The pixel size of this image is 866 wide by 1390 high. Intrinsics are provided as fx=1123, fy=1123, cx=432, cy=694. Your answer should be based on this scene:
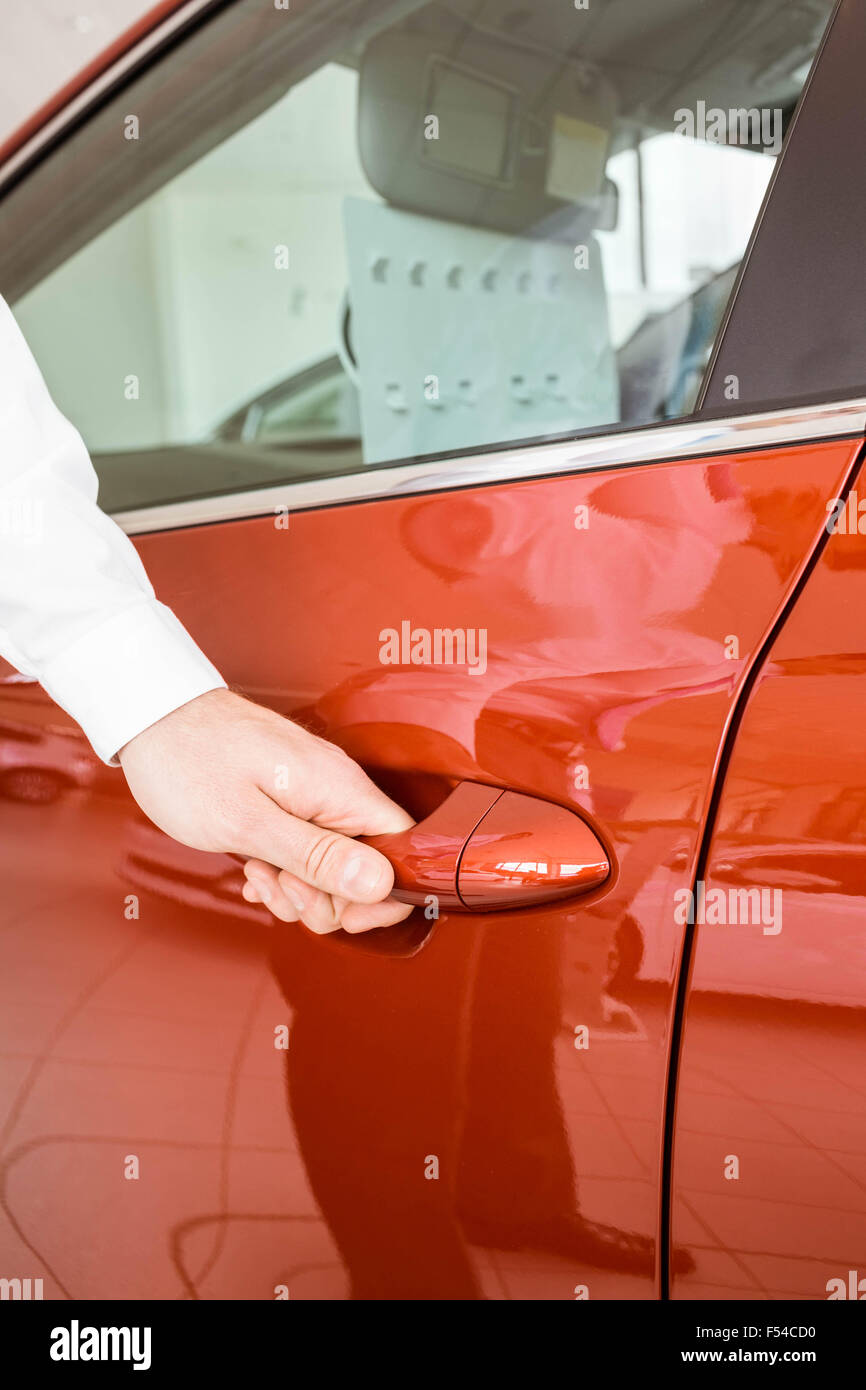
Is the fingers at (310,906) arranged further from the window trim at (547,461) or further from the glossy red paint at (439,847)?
the window trim at (547,461)

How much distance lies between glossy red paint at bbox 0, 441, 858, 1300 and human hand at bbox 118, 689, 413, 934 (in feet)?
0.11

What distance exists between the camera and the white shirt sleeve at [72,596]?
1.02 meters

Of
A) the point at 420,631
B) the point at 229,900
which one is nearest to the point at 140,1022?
the point at 229,900

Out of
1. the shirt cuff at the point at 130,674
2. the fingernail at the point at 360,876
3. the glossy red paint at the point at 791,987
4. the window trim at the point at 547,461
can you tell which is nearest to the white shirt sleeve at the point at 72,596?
the shirt cuff at the point at 130,674

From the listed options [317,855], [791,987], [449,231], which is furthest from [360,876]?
[449,231]

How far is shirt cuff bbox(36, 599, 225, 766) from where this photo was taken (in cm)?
102

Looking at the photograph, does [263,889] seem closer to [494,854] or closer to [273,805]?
[273,805]

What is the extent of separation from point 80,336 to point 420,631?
0.97 meters

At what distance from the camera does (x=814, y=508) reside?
2.72ft

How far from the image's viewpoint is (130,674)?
103cm

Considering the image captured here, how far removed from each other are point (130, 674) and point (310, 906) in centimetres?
27

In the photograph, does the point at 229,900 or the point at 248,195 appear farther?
the point at 248,195

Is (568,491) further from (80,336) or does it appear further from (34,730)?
(80,336)

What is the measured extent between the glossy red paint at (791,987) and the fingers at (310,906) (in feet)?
0.87
